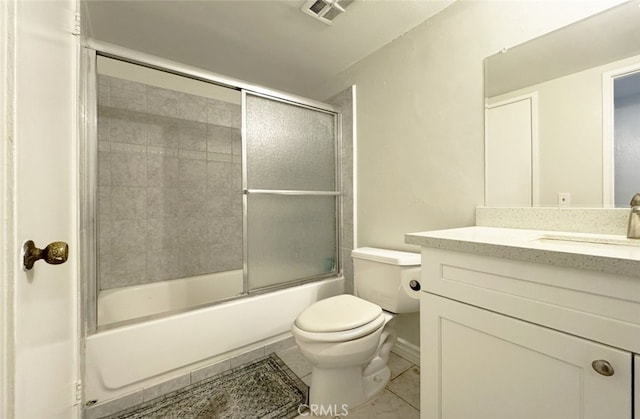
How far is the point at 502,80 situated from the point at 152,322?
2.06 meters

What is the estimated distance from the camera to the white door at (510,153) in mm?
1120

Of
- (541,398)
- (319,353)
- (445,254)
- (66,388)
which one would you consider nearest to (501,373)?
(541,398)

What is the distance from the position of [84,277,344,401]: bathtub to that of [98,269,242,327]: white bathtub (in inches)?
8.4

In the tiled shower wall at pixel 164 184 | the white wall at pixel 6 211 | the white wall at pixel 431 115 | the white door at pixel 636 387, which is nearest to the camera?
the white wall at pixel 6 211

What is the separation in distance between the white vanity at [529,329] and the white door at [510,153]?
13.0 inches

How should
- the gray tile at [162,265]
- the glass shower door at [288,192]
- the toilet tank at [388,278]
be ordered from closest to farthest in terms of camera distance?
the toilet tank at [388,278] < the glass shower door at [288,192] < the gray tile at [162,265]

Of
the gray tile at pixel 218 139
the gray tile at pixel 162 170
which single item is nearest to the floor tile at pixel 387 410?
the gray tile at pixel 162 170

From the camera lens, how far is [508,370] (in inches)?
26.3

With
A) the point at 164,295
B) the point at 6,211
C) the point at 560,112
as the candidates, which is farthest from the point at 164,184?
the point at 560,112

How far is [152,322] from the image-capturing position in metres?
1.25

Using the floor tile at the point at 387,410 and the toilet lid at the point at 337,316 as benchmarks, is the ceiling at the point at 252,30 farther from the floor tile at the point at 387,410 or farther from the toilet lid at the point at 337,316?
the floor tile at the point at 387,410

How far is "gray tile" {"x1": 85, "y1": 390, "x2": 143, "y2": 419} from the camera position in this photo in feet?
3.69

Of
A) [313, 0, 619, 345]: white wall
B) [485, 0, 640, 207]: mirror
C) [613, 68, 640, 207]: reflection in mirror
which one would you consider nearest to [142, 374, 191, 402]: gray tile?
[313, 0, 619, 345]: white wall

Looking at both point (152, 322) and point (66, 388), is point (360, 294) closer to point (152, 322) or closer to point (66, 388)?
point (152, 322)
